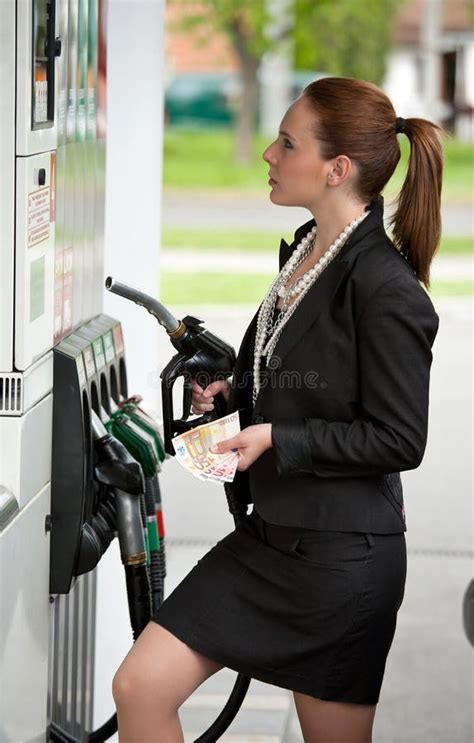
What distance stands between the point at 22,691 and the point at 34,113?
1150 millimetres

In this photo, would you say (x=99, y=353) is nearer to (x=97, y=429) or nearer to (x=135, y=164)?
(x=97, y=429)

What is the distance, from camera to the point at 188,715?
451 cm

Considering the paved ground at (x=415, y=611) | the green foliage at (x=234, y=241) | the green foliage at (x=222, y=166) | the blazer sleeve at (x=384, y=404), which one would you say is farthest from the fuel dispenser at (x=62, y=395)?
the green foliage at (x=222, y=166)

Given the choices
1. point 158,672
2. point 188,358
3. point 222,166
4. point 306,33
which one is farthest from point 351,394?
point 306,33

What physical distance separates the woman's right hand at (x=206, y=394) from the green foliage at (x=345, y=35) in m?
26.6

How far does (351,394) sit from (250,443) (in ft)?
0.71

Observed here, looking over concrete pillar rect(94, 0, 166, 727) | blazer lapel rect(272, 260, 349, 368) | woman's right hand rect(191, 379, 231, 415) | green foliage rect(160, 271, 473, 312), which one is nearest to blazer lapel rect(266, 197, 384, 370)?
blazer lapel rect(272, 260, 349, 368)

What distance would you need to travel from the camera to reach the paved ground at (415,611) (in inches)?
172

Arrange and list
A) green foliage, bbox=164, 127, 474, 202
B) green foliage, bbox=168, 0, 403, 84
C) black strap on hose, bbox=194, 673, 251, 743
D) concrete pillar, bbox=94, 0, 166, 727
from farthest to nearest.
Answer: green foliage, bbox=168, 0, 403, 84 → green foliage, bbox=164, 127, 474, 202 → concrete pillar, bbox=94, 0, 166, 727 → black strap on hose, bbox=194, 673, 251, 743

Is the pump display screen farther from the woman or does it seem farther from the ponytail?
the ponytail

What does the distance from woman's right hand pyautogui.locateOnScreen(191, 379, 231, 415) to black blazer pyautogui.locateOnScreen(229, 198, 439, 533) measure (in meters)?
0.28

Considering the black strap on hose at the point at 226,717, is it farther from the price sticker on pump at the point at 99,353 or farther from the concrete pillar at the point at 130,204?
the concrete pillar at the point at 130,204

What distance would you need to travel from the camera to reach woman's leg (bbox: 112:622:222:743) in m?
2.58

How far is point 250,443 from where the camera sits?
102 inches
